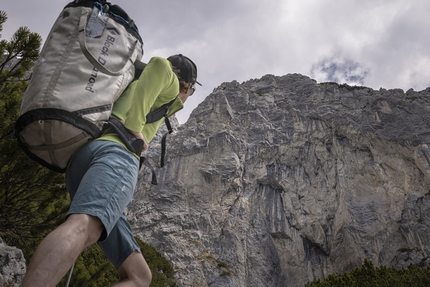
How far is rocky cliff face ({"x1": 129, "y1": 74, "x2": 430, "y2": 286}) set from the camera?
3164cm

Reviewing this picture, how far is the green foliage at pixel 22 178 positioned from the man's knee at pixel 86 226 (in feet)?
10.2

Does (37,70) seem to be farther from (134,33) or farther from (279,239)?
(279,239)

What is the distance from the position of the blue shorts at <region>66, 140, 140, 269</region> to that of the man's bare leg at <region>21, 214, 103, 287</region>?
0.07 meters

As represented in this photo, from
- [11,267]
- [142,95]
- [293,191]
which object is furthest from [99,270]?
[293,191]

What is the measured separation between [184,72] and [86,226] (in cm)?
153

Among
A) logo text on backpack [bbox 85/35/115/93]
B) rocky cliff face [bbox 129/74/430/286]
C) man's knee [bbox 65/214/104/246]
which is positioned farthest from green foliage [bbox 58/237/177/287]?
logo text on backpack [bbox 85/35/115/93]

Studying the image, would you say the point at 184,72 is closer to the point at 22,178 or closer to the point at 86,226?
the point at 86,226

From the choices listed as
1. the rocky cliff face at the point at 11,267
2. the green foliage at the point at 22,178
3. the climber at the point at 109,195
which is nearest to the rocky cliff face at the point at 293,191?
the green foliage at the point at 22,178

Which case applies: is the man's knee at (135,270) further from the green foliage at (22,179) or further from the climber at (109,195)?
the green foliage at (22,179)

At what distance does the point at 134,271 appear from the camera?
205 centimetres

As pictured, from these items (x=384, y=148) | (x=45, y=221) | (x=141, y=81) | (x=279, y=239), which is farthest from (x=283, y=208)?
(x=141, y=81)

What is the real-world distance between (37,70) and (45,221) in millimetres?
3949

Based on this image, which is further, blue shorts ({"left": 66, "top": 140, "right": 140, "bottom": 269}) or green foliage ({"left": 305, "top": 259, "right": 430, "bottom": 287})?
green foliage ({"left": 305, "top": 259, "right": 430, "bottom": 287})

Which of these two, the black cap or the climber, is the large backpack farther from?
the black cap
